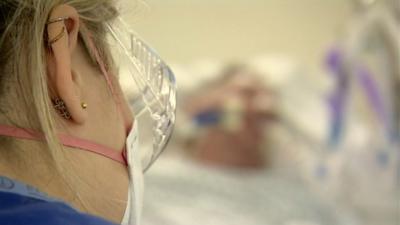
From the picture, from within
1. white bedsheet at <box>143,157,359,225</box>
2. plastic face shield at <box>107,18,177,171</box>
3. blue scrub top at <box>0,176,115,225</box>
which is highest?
white bedsheet at <box>143,157,359,225</box>

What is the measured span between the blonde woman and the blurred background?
161 mm

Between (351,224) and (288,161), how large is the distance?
0.77 m

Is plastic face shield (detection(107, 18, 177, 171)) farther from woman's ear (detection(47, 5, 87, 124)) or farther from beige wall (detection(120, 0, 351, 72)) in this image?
beige wall (detection(120, 0, 351, 72))

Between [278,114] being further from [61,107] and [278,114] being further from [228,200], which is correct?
[61,107]

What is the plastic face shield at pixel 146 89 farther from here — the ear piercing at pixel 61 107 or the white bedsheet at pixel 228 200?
the white bedsheet at pixel 228 200

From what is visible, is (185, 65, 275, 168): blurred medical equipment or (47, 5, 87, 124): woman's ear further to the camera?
(185, 65, 275, 168): blurred medical equipment

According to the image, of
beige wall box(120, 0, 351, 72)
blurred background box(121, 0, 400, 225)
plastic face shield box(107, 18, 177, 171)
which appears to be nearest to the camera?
plastic face shield box(107, 18, 177, 171)

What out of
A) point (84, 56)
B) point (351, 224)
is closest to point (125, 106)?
point (84, 56)

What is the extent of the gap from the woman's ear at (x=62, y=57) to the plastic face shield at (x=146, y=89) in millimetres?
114

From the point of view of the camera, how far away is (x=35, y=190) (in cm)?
65

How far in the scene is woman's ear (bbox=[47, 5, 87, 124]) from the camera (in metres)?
0.69

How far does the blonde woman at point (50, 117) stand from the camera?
2.19ft

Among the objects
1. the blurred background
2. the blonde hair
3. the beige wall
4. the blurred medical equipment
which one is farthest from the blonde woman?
the beige wall

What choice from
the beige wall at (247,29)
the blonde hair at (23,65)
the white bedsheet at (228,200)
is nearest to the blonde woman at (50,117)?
the blonde hair at (23,65)
